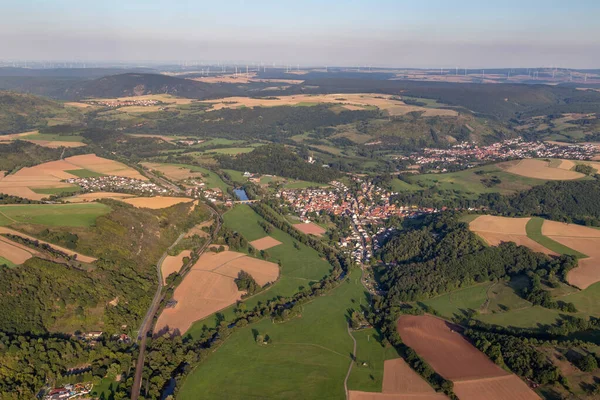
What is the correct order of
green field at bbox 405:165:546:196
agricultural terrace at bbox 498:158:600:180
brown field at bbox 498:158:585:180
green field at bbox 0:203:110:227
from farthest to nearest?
agricultural terrace at bbox 498:158:600:180 < brown field at bbox 498:158:585:180 < green field at bbox 405:165:546:196 < green field at bbox 0:203:110:227

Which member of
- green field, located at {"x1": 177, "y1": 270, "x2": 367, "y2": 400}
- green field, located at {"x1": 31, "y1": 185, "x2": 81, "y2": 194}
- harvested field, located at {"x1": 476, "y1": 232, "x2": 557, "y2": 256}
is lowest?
green field, located at {"x1": 177, "y1": 270, "x2": 367, "y2": 400}

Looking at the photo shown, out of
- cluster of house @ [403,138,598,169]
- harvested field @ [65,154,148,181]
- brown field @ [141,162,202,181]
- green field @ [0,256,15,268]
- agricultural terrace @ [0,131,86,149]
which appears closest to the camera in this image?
green field @ [0,256,15,268]

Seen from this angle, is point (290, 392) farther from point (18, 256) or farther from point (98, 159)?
point (98, 159)

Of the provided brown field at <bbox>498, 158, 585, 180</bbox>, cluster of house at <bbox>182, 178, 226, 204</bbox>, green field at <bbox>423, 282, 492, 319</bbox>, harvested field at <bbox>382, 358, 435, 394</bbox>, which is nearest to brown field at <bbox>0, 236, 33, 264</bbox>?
cluster of house at <bbox>182, 178, 226, 204</bbox>

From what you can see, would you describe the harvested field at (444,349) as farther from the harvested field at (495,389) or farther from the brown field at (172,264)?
the brown field at (172,264)

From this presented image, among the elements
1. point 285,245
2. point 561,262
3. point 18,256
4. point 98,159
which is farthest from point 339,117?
point 18,256

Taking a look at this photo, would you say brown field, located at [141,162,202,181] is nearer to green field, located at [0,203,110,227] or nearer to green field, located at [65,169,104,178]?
green field, located at [65,169,104,178]
